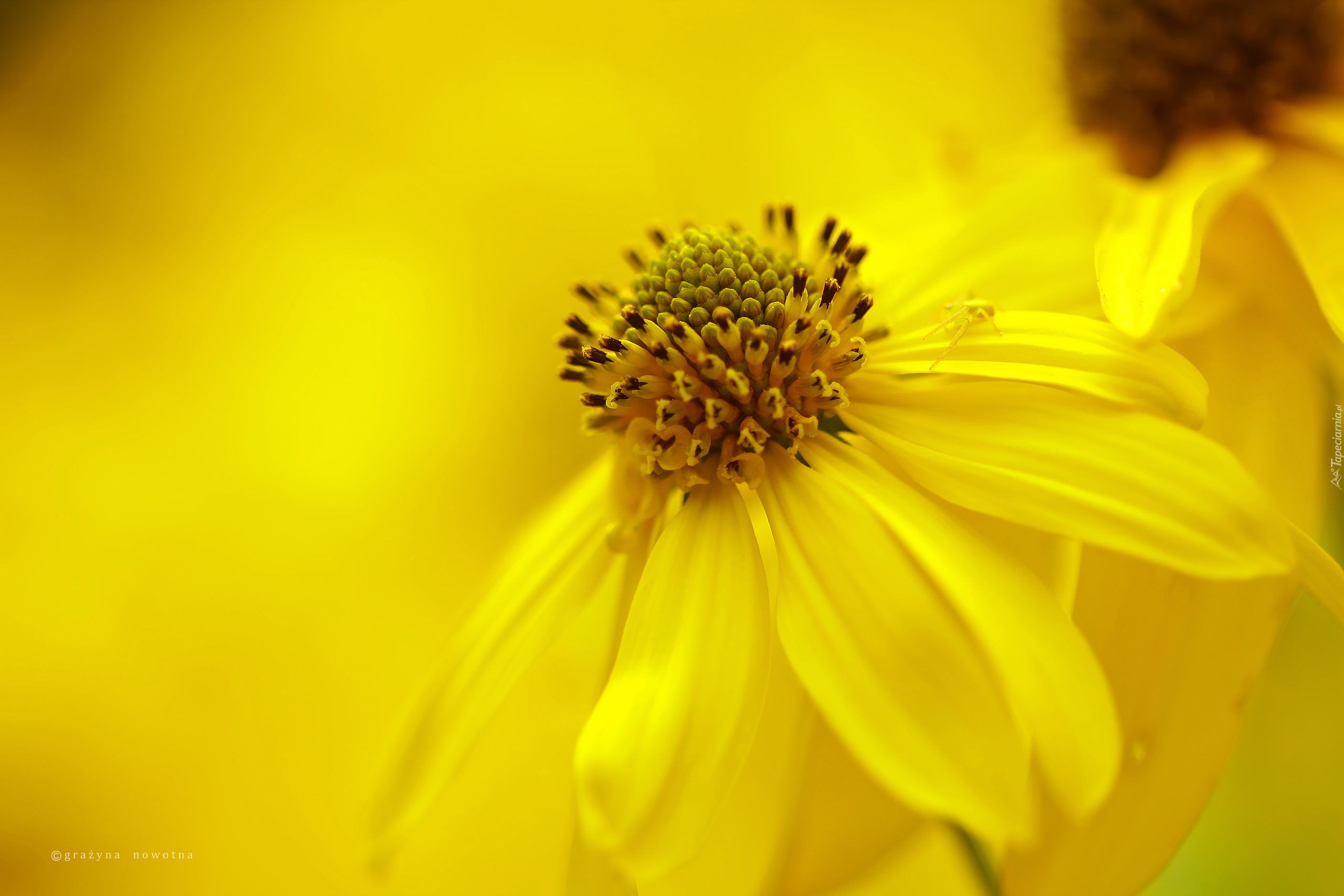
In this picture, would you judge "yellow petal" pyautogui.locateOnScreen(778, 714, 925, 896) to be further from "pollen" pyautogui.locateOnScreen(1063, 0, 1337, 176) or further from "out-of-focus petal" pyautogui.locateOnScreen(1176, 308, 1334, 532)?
"pollen" pyautogui.locateOnScreen(1063, 0, 1337, 176)

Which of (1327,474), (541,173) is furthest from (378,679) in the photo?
(1327,474)

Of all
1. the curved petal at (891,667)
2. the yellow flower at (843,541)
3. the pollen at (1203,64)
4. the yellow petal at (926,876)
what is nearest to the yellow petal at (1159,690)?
the yellow flower at (843,541)

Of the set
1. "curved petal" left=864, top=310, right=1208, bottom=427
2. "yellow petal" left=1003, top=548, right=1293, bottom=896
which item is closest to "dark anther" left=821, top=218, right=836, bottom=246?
"curved petal" left=864, top=310, right=1208, bottom=427

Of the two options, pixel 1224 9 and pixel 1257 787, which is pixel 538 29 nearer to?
pixel 1224 9

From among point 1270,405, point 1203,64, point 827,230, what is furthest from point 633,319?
point 1203,64

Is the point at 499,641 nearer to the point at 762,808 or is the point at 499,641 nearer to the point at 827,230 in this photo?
the point at 762,808

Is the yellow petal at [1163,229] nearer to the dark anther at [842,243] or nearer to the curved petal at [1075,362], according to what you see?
the curved petal at [1075,362]
